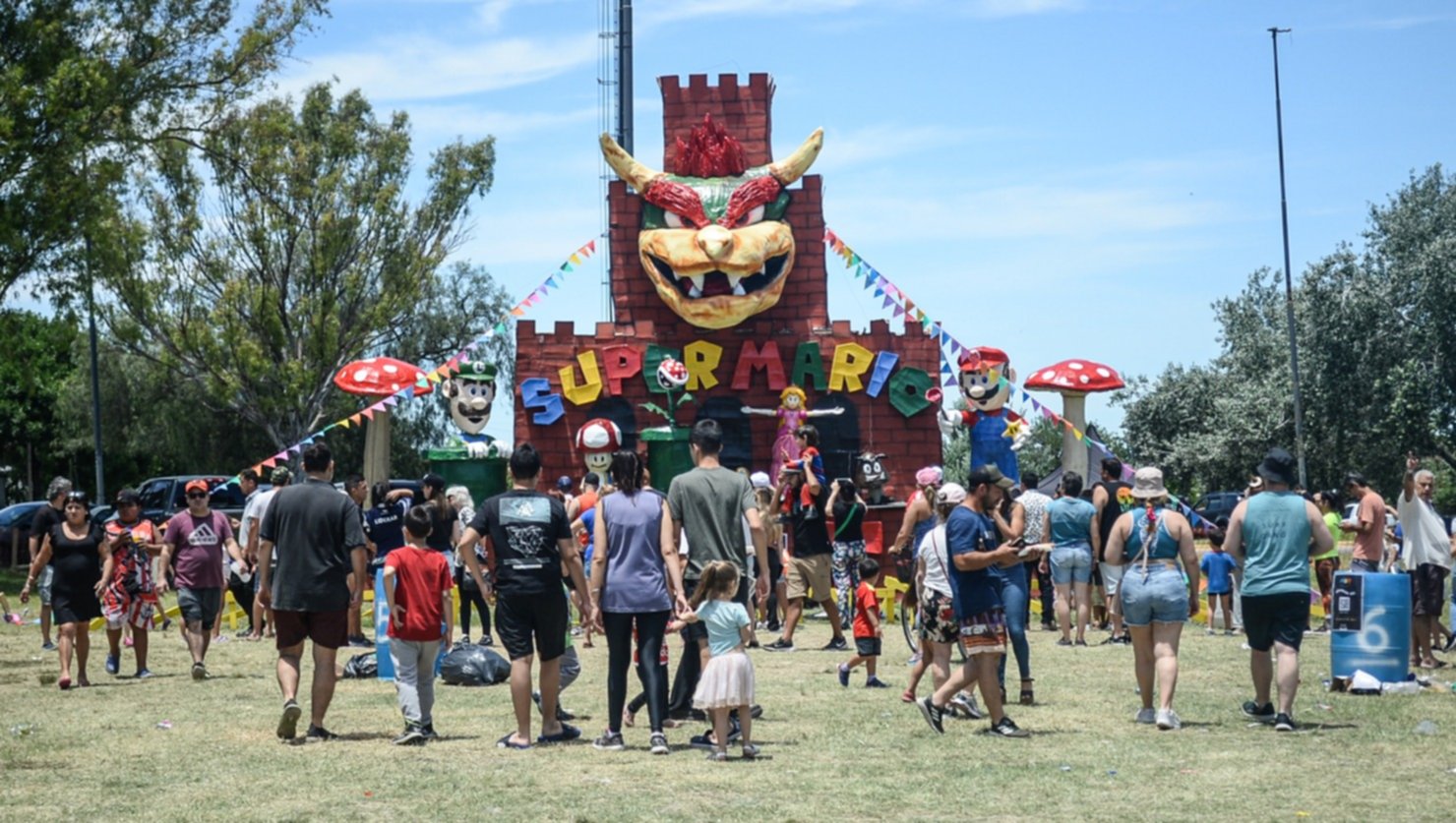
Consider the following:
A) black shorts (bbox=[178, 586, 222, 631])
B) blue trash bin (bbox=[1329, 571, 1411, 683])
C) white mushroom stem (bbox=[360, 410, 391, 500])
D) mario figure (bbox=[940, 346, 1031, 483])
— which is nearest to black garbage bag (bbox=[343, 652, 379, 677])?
black shorts (bbox=[178, 586, 222, 631])

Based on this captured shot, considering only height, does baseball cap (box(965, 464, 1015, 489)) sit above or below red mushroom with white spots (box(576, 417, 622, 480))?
below

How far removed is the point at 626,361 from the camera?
27.0 metres

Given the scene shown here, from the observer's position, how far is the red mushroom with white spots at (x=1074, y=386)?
2711 cm

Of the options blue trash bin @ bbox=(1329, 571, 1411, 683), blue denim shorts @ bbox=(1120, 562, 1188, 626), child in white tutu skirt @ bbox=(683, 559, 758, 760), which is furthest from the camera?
blue trash bin @ bbox=(1329, 571, 1411, 683)

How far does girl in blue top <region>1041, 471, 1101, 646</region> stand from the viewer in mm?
16953

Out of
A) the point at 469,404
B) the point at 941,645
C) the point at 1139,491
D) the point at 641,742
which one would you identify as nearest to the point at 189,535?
the point at 641,742

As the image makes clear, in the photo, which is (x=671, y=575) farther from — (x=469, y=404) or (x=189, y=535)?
(x=469, y=404)

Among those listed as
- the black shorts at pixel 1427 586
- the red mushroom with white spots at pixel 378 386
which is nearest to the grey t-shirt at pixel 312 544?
the black shorts at pixel 1427 586

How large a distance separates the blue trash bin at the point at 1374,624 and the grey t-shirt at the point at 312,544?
694 centimetres

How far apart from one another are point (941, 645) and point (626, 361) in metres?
16.1

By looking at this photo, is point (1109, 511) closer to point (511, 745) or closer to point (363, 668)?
point (363, 668)

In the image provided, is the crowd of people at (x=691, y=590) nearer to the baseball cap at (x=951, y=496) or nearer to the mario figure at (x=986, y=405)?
the baseball cap at (x=951, y=496)

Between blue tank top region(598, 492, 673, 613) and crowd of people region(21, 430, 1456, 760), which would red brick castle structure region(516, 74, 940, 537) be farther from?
blue tank top region(598, 492, 673, 613)

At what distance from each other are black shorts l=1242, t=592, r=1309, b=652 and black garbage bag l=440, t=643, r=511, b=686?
19.0ft
